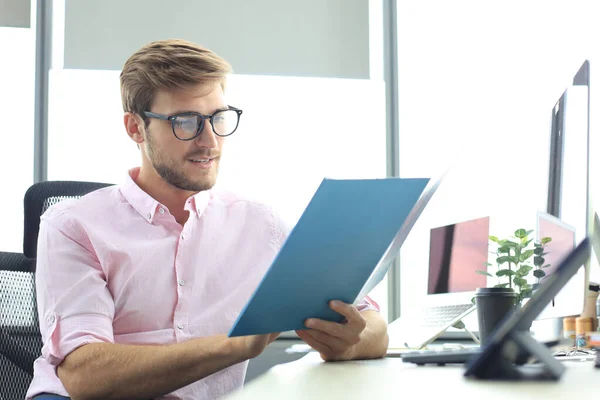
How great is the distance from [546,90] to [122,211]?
2.35 metres

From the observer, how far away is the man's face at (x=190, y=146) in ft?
5.69

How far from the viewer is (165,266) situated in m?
1.63

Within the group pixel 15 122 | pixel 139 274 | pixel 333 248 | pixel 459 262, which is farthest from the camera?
pixel 15 122

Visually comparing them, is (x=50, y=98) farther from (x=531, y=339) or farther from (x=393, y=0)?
(x=531, y=339)

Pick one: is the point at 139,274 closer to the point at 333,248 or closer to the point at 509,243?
the point at 333,248

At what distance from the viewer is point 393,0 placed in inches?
142

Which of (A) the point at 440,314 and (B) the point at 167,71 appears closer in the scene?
(B) the point at 167,71

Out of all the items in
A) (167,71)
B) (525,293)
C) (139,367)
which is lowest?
(139,367)

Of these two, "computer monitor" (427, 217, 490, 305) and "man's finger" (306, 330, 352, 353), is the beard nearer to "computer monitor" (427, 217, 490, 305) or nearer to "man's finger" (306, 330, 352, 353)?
"man's finger" (306, 330, 352, 353)

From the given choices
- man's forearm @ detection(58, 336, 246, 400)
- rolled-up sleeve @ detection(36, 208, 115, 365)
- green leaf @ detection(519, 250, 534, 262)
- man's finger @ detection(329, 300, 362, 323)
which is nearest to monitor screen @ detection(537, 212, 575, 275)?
green leaf @ detection(519, 250, 534, 262)

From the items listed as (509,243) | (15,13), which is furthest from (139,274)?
(15,13)

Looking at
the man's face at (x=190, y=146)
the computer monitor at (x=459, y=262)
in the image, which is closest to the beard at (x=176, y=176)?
the man's face at (x=190, y=146)

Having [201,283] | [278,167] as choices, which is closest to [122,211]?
[201,283]

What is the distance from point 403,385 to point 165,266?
91cm
